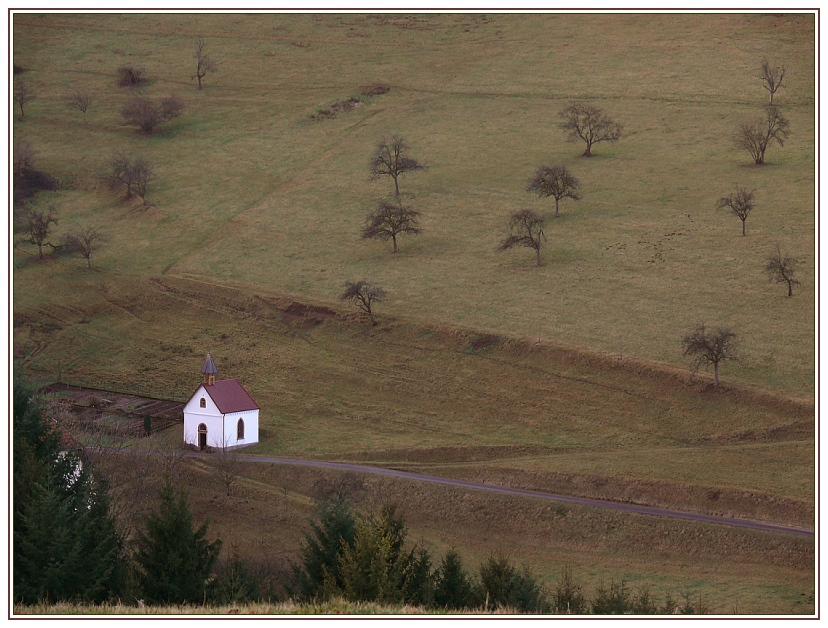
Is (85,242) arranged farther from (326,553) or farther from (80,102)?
(326,553)

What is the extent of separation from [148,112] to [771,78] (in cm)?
7893

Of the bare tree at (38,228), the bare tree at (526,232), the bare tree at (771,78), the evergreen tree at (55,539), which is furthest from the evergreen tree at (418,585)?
the bare tree at (771,78)

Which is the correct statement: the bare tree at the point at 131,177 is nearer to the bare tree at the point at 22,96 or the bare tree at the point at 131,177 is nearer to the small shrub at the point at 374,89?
the bare tree at the point at 22,96

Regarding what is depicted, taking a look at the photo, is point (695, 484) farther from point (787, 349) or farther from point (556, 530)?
point (787, 349)

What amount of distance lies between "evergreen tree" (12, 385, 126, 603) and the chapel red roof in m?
33.2

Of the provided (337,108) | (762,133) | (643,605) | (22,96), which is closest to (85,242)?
(337,108)

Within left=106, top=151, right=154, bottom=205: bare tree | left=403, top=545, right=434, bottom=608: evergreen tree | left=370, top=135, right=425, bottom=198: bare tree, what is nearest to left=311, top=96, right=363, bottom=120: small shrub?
left=370, top=135, right=425, bottom=198: bare tree

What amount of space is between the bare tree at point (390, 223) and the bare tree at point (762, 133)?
3814 cm

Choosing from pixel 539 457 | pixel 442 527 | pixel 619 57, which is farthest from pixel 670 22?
pixel 442 527

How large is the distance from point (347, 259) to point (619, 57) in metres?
57.5

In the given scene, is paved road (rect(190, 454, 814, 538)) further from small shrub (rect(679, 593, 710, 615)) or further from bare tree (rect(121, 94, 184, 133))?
bare tree (rect(121, 94, 184, 133))

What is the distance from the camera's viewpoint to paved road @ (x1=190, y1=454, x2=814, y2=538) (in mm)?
67250

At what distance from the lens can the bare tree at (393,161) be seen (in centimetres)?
12381

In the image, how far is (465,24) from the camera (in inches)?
6363
